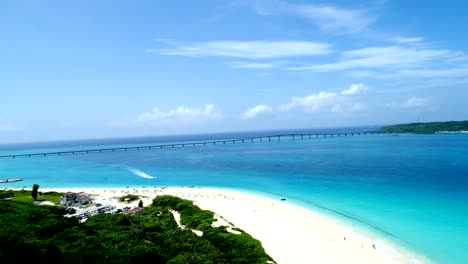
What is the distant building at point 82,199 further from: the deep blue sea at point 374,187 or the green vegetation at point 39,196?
the deep blue sea at point 374,187

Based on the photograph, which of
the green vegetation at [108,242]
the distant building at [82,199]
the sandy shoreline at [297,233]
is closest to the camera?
the green vegetation at [108,242]

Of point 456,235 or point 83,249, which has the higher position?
point 83,249

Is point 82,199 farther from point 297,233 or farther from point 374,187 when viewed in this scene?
point 374,187

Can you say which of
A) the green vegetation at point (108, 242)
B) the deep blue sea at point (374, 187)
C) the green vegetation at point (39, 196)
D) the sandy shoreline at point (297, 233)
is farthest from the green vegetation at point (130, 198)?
the green vegetation at point (108, 242)

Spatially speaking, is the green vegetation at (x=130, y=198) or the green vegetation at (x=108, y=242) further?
the green vegetation at (x=130, y=198)

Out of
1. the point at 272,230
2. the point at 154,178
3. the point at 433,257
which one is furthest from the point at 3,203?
the point at 154,178

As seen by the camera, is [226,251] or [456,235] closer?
[226,251]

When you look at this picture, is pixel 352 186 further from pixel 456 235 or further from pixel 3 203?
pixel 3 203
